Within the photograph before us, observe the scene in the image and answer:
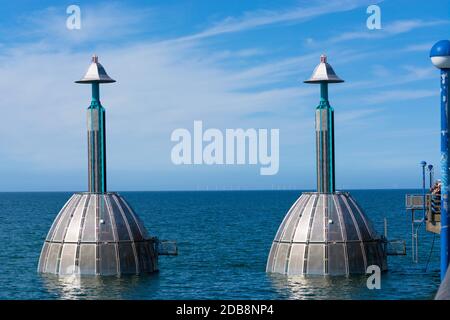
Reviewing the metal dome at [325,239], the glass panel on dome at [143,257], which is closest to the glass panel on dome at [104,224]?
the glass panel on dome at [143,257]

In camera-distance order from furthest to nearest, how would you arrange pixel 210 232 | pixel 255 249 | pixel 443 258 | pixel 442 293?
pixel 210 232 → pixel 255 249 → pixel 443 258 → pixel 442 293

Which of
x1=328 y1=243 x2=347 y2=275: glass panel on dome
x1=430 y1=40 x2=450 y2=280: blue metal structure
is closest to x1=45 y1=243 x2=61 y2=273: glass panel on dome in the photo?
x1=328 y1=243 x2=347 y2=275: glass panel on dome

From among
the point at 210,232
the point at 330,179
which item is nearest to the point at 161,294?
the point at 330,179

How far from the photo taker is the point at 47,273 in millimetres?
52812

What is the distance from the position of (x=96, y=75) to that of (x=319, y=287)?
20425 mm

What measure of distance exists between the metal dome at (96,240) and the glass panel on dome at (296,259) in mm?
10186

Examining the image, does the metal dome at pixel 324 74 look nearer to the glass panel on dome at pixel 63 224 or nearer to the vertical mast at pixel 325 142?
the vertical mast at pixel 325 142

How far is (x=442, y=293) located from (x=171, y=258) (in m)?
57.2

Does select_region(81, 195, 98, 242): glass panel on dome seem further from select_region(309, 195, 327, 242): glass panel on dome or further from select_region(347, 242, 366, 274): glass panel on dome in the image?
select_region(347, 242, 366, 274): glass panel on dome

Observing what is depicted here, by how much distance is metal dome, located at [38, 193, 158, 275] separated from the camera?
167 ft

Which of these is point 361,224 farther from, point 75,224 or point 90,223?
point 75,224

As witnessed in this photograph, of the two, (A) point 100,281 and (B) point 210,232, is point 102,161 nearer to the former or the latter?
(A) point 100,281

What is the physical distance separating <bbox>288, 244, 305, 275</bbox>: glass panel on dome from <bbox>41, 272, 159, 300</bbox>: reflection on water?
8.84m
